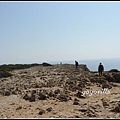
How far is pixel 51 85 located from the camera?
2220 cm

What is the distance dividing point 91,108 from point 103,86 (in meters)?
9.98

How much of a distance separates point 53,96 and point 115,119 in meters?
6.28

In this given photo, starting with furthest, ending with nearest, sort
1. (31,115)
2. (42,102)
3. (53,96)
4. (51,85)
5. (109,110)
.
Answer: (51,85)
(53,96)
(42,102)
(109,110)
(31,115)

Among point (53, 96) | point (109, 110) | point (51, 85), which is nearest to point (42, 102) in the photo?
point (53, 96)

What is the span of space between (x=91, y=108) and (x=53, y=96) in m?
4.06

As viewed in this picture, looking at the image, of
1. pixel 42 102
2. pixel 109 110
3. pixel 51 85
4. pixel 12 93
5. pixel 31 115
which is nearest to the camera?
pixel 31 115

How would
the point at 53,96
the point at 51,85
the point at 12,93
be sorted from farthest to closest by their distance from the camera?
the point at 51,85
the point at 12,93
the point at 53,96

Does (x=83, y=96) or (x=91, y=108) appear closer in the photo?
(x=91, y=108)

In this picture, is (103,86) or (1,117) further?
(103,86)

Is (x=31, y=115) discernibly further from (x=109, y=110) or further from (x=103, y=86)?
(x=103, y=86)

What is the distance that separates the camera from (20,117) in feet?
39.5

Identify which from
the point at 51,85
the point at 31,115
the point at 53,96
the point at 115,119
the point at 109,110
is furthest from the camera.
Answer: the point at 51,85

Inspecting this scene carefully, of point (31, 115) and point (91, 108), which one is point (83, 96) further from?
point (31, 115)

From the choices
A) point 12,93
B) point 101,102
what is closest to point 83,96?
point 101,102
